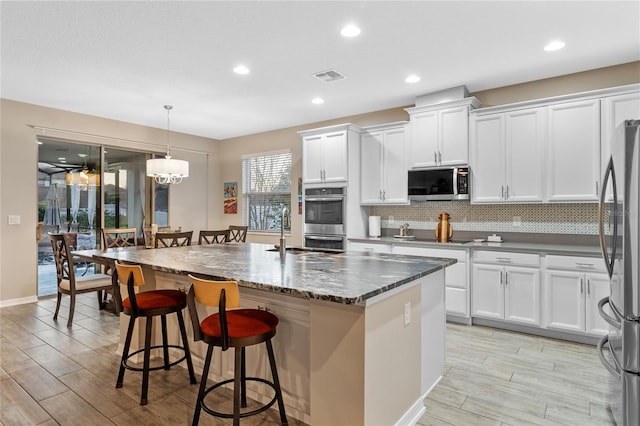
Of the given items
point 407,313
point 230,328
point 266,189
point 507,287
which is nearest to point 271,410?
point 230,328

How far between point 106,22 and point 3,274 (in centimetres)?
396

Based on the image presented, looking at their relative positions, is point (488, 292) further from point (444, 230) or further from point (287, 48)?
point (287, 48)

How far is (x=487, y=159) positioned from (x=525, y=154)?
0.39m

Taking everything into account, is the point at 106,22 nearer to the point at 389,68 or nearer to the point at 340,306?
the point at 389,68

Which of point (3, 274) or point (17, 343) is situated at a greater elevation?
point (3, 274)

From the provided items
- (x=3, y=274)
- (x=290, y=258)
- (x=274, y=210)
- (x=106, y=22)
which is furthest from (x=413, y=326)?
(x=3, y=274)

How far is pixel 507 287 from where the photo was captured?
12.5ft

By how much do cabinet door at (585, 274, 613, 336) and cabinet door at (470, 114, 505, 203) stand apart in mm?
1203

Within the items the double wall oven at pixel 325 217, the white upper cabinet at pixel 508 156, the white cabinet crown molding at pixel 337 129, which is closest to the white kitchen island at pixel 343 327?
the white upper cabinet at pixel 508 156

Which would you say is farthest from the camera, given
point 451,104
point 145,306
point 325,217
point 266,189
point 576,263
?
point 266,189

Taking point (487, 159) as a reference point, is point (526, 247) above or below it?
below

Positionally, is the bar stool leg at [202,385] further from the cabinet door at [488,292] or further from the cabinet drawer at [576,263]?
the cabinet drawer at [576,263]

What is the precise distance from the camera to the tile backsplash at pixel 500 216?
12.9 feet

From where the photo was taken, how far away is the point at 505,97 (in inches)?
171
